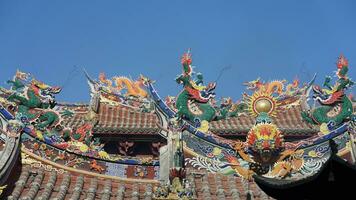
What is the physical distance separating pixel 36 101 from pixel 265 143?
4731 mm

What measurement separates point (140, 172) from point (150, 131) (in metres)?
4.75

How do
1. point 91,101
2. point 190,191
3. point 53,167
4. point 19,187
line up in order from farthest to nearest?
point 91,101 < point 53,167 < point 19,187 < point 190,191

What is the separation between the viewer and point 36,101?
10922mm

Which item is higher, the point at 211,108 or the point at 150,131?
the point at 150,131

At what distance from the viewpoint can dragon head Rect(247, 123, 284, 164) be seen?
8508 mm

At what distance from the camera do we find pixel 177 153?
27.1ft

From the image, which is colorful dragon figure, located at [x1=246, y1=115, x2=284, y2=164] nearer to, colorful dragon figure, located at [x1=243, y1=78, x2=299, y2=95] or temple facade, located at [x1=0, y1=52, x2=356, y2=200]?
temple facade, located at [x1=0, y1=52, x2=356, y2=200]

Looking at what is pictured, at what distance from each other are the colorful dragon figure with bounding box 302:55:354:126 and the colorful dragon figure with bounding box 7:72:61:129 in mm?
4849

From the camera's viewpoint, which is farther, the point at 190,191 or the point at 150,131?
the point at 150,131

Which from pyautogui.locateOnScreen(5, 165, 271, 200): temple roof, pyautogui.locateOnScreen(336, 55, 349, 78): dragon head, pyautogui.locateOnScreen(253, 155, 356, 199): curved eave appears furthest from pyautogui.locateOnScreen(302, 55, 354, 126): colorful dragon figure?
pyautogui.locateOnScreen(253, 155, 356, 199): curved eave

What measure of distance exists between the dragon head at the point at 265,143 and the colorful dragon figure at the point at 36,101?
140 inches

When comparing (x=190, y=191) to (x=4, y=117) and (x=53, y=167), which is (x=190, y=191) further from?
(x=4, y=117)

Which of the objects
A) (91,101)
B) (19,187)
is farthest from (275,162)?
(91,101)

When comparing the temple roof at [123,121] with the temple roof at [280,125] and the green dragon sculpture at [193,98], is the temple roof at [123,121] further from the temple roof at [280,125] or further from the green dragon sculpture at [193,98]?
the green dragon sculpture at [193,98]
